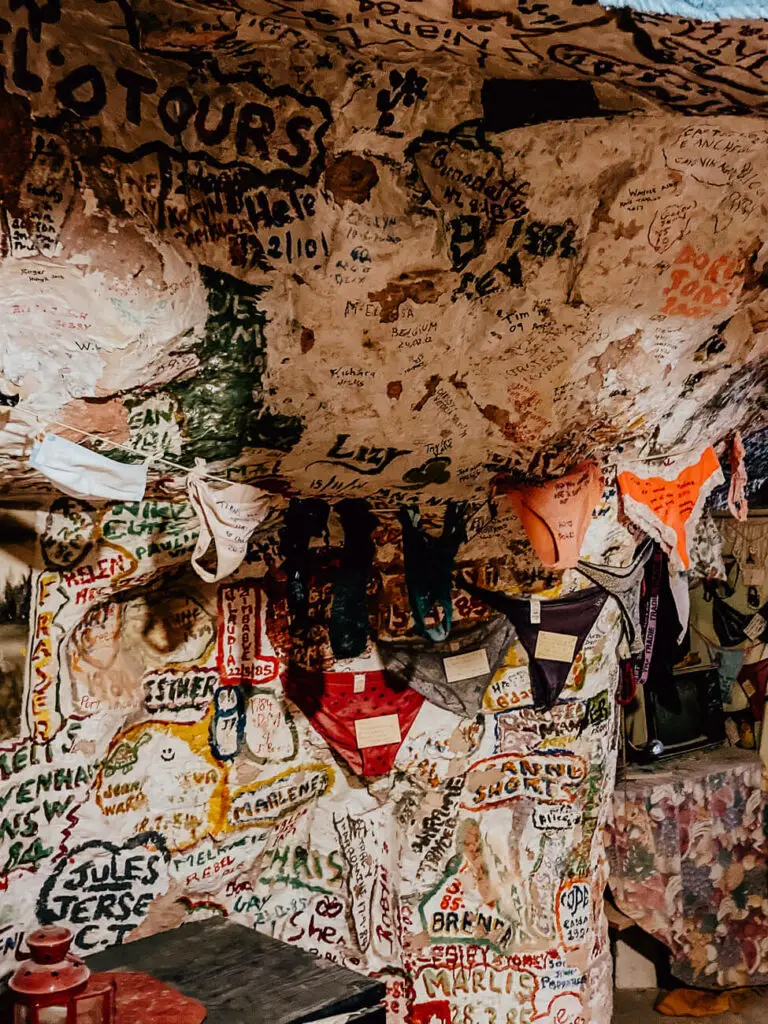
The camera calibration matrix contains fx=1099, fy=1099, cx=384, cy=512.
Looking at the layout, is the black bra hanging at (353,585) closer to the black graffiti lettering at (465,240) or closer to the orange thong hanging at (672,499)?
the orange thong hanging at (672,499)

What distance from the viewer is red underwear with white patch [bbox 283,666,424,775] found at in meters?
3.80

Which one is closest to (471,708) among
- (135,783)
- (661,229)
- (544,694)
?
(544,694)

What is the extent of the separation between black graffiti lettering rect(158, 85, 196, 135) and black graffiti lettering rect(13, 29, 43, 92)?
26 centimetres

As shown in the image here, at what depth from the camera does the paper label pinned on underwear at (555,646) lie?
13.1 ft

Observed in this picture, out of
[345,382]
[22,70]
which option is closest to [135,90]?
[22,70]

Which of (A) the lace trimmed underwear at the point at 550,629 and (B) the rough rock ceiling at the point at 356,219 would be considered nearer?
(B) the rough rock ceiling at the point at 356,219

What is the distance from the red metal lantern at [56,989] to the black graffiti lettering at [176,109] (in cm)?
179

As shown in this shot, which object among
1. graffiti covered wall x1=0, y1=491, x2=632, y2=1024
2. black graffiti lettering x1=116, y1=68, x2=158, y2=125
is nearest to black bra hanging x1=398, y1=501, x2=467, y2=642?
graffiti covered wall x1=0, y1=491, x2=632, y2=1024

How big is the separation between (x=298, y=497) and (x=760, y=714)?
337cm

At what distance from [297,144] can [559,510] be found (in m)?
1.56

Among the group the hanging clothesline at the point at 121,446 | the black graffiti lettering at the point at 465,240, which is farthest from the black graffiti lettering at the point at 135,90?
the black graffiti lettering at the point at 465,240

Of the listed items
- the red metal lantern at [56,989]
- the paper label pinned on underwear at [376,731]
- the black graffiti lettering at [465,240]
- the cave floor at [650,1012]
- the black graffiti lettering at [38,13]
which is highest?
the black graffiti lettering at [38,13]

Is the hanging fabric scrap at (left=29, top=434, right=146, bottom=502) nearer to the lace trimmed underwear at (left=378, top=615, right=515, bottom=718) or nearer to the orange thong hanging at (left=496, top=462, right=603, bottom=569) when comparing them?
the orange thong hanging at (left=496, top=462, right=603, bottom=569)

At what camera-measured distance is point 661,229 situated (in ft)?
9.19
